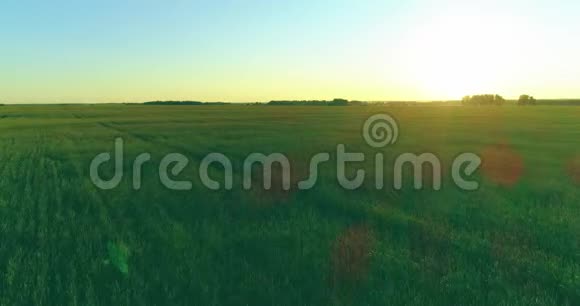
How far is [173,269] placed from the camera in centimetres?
566

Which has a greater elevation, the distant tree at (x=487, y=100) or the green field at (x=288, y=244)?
the distant tree at (x=487, y=100)

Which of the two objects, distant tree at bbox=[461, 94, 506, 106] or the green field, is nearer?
the green field

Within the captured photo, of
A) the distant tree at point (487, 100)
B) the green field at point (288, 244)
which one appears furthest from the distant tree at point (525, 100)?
the green field at point (288, 244)

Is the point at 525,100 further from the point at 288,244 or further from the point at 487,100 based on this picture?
the point at 288,244

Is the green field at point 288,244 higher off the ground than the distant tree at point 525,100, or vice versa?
the distant tree at point 525,100

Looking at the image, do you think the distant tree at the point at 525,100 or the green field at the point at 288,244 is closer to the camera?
the green field at the point at 288,244

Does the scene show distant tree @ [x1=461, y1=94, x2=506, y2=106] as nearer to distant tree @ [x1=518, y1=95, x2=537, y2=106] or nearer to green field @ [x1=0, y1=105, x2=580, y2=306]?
distant tree @ [x1=518, y1=95, x2=537, y2=106]

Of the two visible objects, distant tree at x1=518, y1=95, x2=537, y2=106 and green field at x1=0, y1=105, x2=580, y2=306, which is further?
distant tree at x1=518, y1=95, x2=537, y2=106

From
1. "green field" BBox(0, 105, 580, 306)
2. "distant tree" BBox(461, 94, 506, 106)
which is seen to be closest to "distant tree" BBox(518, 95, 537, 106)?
"distant tree" BBox(461, 94, 506, 106)

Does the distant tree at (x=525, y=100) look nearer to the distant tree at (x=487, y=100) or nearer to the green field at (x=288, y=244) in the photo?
the distant tree at (x=487, y=100)

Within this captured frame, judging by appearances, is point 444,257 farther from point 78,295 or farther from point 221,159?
point 221,159

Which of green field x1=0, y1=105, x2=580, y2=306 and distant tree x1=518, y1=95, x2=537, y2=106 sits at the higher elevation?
distant tree x1=518, y1=95, x2=537, y2=106

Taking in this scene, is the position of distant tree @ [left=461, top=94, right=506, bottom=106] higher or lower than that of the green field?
higher

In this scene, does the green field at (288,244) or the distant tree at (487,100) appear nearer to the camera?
the green field at (288,244)
